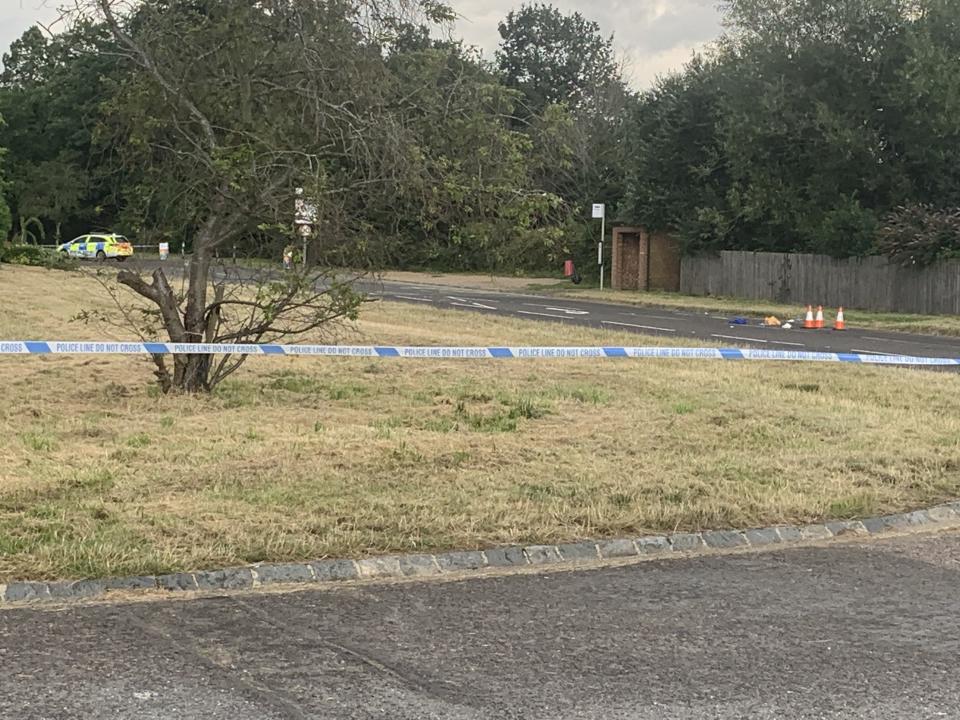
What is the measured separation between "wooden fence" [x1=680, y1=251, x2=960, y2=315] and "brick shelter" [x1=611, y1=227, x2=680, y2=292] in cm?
129

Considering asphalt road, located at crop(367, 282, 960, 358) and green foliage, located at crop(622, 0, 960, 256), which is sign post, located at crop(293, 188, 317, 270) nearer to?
asphalt road, located at crop(367, 282, 960, 358)

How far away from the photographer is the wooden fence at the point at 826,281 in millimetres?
28734

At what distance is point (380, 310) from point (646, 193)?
50.3 feet

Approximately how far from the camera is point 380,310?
24.7m

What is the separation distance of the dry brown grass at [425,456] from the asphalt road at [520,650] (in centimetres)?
67

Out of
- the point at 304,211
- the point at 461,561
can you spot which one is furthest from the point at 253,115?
the point at 461,561

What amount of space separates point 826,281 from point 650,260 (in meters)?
7.90

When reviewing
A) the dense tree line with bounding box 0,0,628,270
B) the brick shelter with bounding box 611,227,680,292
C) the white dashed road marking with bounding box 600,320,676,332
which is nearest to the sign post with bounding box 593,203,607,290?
the brick shelter with bounding box 611,227,680,292

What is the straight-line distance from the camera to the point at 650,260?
38.7 m

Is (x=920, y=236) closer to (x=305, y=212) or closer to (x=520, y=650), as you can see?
(x=305, y=212)

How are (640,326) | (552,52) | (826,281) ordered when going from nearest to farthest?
1. (640,326)
2. (826,281)
3. (552,52)

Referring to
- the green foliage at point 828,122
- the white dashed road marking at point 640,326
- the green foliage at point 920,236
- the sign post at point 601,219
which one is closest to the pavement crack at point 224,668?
the white dashed road marking at point 640,326

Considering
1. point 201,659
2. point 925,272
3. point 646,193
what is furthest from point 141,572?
point 646,193

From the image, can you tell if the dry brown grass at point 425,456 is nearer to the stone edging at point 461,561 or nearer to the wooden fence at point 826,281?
the stone edging at point 461,561
